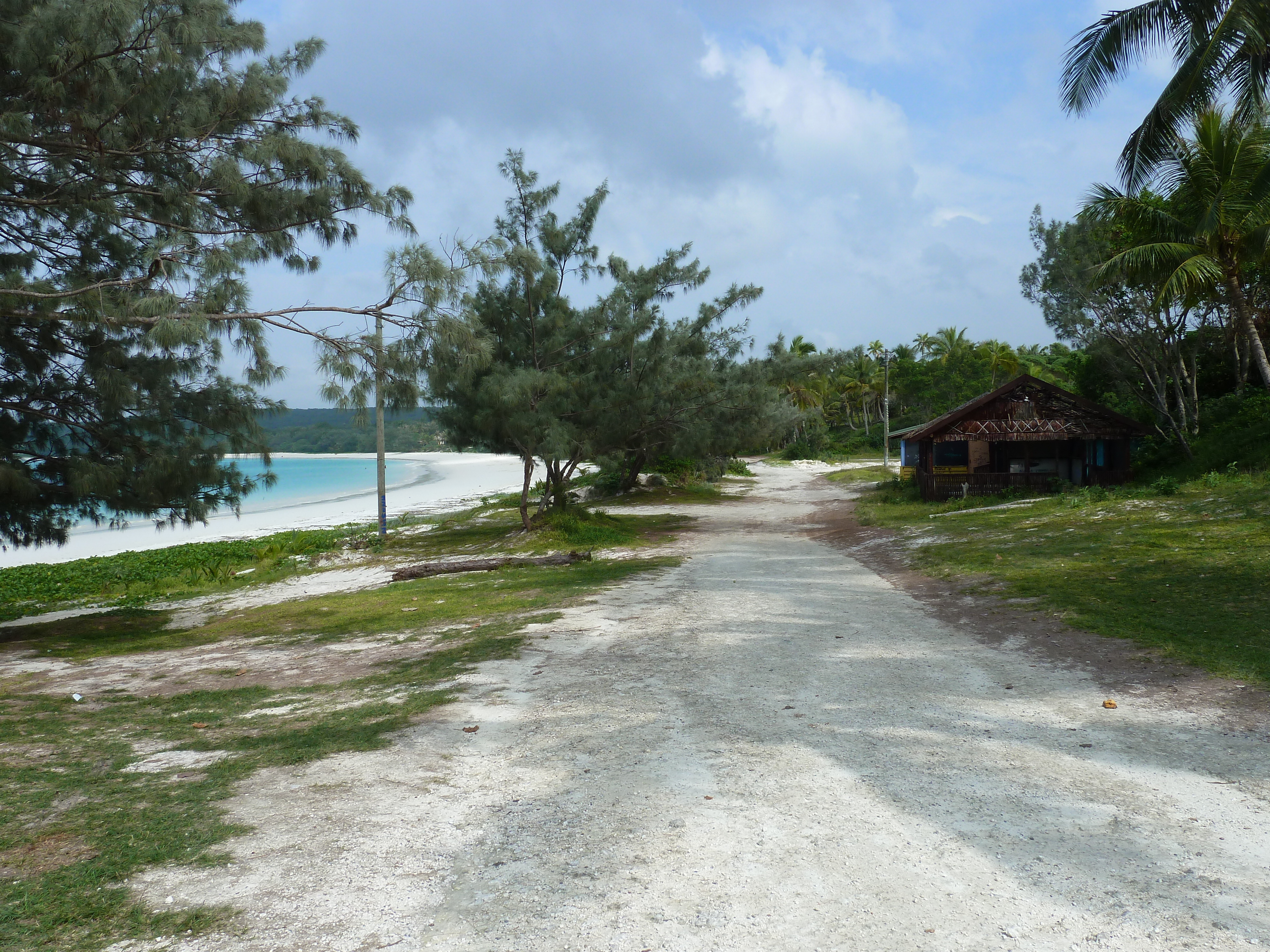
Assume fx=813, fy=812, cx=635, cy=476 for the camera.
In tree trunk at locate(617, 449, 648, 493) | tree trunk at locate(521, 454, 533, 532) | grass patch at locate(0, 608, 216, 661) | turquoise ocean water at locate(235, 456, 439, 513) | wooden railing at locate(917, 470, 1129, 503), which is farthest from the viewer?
turquoise ocean water at locate(235, 456, 439, 513)

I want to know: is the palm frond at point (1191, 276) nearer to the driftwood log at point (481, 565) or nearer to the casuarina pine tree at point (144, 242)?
the driftwood log at point (481, 565)

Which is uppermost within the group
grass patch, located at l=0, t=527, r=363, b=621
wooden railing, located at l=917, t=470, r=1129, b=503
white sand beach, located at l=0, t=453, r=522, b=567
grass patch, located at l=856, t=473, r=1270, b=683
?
wooden railing, located at l=917, t=470, r=1129, b=503

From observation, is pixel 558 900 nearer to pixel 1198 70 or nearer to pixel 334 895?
pixel 334 895

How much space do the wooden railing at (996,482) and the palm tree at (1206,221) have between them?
18.5 feet

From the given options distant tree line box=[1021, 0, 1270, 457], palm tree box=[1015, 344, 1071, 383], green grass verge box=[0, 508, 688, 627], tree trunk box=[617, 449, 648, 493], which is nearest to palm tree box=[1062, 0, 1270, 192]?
distant tree line box=[1021, 0, 1270, 457]

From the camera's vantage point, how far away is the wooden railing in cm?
2306

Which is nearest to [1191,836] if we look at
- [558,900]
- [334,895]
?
[558,900]

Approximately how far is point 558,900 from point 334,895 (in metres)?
0.89

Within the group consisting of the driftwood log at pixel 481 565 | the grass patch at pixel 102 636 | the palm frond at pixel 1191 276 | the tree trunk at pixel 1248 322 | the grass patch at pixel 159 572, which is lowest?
the grass patch at pixel 159 572

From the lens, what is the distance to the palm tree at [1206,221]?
50.7ft

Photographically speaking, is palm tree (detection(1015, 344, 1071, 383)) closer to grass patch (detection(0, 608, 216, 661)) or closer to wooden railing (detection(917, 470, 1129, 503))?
wooden railing (detection(917, 470, 1129, 503))

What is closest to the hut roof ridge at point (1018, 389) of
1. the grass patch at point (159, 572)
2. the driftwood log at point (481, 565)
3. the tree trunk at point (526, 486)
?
the tree trunk at point (526, 486)

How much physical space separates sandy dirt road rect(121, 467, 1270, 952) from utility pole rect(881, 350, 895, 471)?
33353 millimetres

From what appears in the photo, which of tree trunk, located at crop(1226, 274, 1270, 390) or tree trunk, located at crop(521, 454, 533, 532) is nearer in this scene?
tree trunk, located at crop(1226, 274, 1270, 390)
